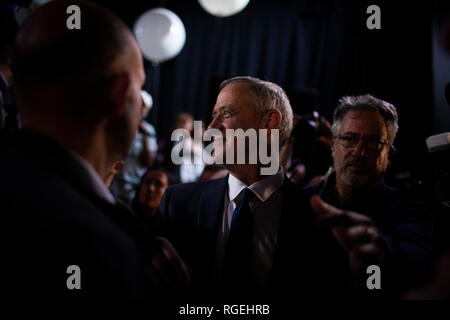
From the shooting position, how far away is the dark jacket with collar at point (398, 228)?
2.61 ft

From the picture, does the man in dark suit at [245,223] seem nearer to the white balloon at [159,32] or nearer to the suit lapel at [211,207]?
the suit lapel at [211,207]

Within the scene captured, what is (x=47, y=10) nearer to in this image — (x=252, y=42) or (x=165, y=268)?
(x=165, y=268)

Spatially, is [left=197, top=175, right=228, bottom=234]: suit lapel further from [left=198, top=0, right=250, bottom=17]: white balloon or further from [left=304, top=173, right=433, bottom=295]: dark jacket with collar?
[left=198, top=0, right=250, bottom=17]: white balloon

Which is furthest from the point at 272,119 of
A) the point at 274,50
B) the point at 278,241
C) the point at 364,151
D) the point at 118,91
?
the point at 274,50

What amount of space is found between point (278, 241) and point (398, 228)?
0.95 ft

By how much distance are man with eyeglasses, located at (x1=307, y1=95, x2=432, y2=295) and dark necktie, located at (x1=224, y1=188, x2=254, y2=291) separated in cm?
21

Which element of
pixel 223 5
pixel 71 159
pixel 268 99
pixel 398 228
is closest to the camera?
pixel 71 159

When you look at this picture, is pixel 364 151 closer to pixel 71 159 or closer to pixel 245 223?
pixel 245 223

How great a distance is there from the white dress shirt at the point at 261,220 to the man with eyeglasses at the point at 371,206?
5.8 inches

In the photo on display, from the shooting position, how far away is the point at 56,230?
53cm

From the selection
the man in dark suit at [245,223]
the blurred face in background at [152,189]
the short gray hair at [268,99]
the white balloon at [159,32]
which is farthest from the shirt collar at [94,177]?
the white balloon at [159,32]

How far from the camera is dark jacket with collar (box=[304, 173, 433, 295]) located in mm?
797
